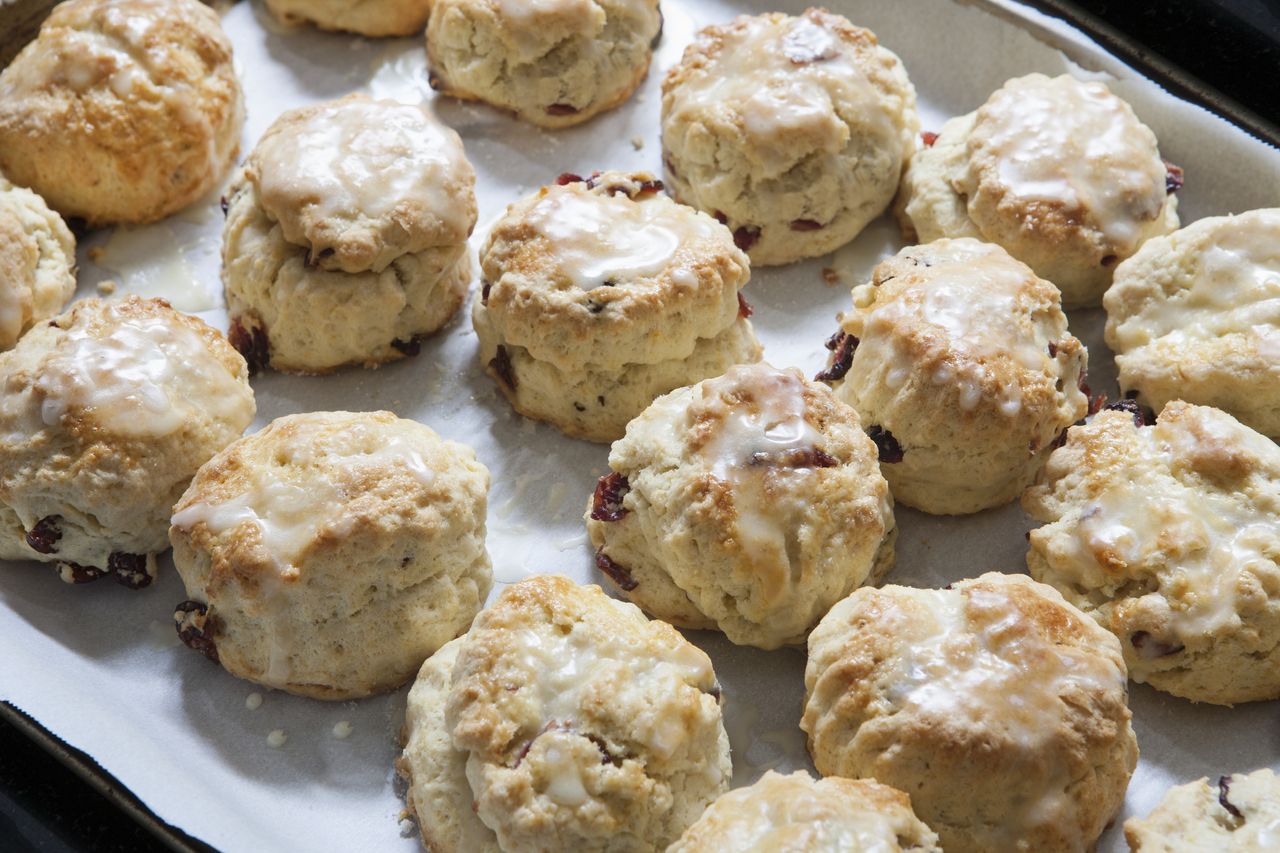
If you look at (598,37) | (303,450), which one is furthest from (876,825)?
(598,37)

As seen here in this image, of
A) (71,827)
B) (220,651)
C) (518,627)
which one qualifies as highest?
(518,627)

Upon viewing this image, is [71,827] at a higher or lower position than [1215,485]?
lower

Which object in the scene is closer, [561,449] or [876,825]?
[876,825]

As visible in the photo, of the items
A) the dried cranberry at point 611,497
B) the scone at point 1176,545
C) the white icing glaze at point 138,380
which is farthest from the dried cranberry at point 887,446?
the white icing glaze at point 138,380

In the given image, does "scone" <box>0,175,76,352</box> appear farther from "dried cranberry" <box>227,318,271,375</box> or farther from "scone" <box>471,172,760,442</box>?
"scone" <box>471,172,760,442</box>

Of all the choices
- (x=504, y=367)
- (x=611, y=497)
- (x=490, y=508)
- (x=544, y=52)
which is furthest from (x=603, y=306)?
(x=544, y=52)

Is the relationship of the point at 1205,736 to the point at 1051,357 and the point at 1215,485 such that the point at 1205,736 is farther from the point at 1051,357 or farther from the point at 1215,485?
the point at 1051,357

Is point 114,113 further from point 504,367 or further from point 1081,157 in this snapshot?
point 1081,157
